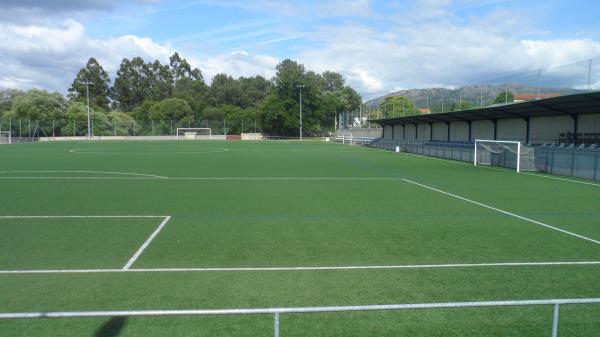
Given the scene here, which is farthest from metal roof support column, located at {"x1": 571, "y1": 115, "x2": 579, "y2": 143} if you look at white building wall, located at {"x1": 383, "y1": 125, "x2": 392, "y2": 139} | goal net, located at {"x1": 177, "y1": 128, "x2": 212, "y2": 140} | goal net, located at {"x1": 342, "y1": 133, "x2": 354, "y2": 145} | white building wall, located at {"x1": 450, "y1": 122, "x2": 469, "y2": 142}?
goal net, located at {"x1": 177, "y1": 128, "x2": 212, "y2": 140}

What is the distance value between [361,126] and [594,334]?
222 feet

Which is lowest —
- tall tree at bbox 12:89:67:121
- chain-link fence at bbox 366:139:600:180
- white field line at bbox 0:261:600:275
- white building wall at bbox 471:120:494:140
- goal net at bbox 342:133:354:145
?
white field line at bbox 0:261:600:275

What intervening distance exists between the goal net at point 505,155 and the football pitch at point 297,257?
842 cm

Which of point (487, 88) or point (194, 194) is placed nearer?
point (194, 194)

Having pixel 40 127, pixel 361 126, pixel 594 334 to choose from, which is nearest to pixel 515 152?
pixel 594 334

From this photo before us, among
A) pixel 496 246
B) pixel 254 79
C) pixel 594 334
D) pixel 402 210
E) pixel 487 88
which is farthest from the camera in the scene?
pixel 254 79

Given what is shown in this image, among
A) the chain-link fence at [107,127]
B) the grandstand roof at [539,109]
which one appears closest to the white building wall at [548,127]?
the grandstand roof at [539,109]

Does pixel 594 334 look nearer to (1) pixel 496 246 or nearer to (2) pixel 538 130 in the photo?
(1) pixel 496 246

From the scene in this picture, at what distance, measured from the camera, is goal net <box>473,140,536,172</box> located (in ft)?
84.5

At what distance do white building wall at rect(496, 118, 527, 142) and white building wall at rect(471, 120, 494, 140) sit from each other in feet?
3.80

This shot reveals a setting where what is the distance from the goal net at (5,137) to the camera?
66700 millimetres

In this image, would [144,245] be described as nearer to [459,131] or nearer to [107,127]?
[459,131]

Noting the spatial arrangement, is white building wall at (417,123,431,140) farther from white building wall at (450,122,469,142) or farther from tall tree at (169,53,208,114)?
tall tree at (169,53,208,114)

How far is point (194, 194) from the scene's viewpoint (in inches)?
647
